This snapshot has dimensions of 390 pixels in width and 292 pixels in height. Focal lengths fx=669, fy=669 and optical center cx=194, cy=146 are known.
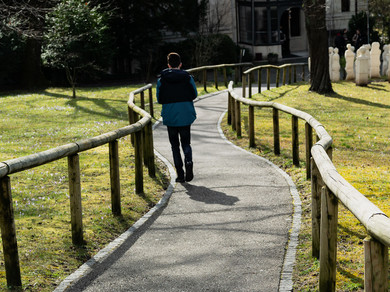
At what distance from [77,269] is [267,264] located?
180 centimetres

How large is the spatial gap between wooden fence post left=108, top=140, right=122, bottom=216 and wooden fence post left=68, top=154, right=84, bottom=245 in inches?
48.4

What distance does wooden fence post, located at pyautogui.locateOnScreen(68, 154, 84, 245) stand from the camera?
682cm

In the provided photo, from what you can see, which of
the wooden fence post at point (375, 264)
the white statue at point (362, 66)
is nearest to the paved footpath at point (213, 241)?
the wooden fence post at point (375, 264)

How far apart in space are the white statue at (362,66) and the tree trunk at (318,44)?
3.14 meters

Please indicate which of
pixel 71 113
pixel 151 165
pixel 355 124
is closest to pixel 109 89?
pixel 71 113

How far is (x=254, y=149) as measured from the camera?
13.3 m

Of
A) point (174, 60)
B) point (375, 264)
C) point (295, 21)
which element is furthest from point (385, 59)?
point (375, 264)

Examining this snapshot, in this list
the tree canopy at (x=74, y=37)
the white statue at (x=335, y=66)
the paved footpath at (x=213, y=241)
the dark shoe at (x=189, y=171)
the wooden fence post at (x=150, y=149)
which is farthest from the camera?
the white statue at (x=335, y=66)

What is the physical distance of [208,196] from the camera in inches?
366

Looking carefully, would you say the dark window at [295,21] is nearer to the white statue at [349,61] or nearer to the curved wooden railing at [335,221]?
the white statue at [349,61]

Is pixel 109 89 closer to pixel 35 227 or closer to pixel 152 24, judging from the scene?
pixel 152 24

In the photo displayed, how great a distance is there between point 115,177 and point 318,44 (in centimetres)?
1624

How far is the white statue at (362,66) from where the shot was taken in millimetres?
25859

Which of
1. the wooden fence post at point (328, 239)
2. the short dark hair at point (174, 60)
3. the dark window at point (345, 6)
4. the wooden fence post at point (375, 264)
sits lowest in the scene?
the wooden fence post at point (328, 239)
